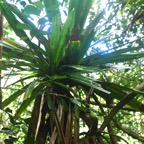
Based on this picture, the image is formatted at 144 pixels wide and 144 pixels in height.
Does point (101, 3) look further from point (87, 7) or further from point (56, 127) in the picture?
point (56, 127)

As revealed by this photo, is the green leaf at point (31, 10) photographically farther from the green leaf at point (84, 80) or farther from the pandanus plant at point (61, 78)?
the green leaf at point (84, 80)

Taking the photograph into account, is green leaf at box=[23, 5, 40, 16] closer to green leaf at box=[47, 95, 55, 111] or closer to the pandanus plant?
the pandanus plant

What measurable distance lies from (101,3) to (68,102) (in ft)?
3.67

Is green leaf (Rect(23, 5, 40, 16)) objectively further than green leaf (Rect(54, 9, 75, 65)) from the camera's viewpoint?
No

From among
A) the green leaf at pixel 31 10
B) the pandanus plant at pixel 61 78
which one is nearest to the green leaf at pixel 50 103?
the pandanus plant at pixel 61 78

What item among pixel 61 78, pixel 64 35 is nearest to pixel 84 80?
pixel 61 78

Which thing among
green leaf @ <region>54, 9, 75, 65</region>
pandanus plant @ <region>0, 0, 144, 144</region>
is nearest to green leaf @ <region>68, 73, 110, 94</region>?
pandanus plant @ <region>0, 0, 144, 144</region>

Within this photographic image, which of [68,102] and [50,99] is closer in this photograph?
[50,99]

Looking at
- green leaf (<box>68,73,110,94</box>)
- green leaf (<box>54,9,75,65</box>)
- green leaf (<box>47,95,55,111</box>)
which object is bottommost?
green leaf (<box>47,95,55,111</box>)

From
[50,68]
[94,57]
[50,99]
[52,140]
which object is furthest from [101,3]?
[52,140]

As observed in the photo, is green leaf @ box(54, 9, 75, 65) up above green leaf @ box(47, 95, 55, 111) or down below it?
above

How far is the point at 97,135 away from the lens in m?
1.32

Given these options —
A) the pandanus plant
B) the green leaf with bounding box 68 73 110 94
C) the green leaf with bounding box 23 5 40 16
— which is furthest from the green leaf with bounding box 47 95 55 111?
the green leaf with bounding box 23 5 40 16

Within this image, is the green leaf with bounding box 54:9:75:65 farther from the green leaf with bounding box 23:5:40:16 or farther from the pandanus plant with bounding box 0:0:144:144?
the green leaf with bounding box 23:5:40:16
